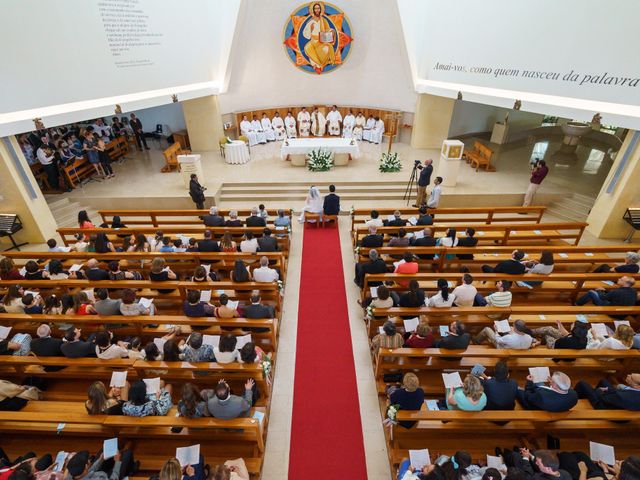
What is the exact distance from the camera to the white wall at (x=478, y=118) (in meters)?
14.1

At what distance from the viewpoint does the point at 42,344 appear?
389cm

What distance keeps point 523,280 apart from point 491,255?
136cm

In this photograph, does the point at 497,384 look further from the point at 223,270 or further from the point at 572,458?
the point at 223,270

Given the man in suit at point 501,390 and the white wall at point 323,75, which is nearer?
the man in suit at point 501,390

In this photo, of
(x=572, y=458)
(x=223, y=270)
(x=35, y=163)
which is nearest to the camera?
(x=572, y=458)

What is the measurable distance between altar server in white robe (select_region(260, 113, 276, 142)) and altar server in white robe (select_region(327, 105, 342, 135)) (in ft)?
7.88

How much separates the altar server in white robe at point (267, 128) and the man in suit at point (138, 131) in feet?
15.9

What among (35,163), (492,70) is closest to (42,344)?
(35,163)

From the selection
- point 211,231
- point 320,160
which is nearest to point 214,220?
point 211,231

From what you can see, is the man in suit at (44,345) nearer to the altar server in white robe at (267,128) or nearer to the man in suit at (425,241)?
the man in suit at (425,241)

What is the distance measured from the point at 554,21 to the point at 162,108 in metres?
13.9

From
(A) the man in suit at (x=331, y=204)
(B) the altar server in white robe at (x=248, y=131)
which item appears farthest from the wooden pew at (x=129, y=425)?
(B) the altar server in white robe at (x=248, y=131)

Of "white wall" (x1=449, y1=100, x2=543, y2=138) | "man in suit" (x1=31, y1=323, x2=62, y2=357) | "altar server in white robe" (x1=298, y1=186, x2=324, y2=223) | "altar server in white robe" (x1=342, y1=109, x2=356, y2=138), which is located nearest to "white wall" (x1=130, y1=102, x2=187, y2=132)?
"altar server in white robe" (x1=342, y1=109, x2=356, y2=138)

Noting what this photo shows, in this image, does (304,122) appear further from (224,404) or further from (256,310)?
(224,404)
